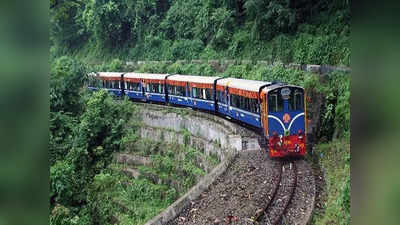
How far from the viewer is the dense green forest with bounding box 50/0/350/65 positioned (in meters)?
4.31

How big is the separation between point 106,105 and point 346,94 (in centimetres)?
240

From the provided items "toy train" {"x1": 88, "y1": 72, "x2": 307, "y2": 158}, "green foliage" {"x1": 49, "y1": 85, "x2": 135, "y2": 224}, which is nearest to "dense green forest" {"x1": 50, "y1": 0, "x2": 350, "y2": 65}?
"toy train" {"x1": 88, "y1": 72, "x2": 307, "y2": 158}

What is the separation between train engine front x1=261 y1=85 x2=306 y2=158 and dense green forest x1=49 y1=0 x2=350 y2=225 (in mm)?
144

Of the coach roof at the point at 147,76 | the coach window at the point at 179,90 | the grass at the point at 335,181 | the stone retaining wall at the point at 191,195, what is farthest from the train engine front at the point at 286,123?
the coach roof at the point at 147,76

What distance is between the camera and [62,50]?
4.29m

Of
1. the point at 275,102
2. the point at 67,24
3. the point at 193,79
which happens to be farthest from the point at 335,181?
the point at 67,24

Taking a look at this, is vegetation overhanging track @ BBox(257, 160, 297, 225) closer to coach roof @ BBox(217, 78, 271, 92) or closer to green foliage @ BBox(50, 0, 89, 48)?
coach roof @ BBox(217, 78, 271, 92)

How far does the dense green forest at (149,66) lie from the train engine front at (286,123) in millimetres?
144

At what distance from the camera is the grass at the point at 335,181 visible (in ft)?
12.5

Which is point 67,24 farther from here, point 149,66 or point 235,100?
point 235,100

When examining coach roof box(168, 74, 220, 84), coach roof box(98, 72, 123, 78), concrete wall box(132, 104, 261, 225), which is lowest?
concrete wall box(132, 104, 261, 225)
